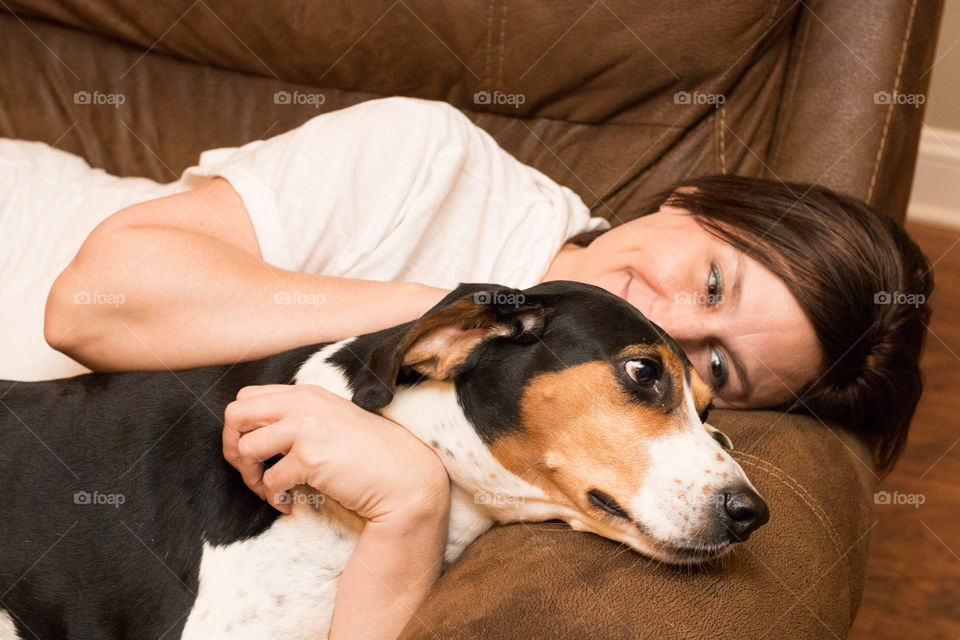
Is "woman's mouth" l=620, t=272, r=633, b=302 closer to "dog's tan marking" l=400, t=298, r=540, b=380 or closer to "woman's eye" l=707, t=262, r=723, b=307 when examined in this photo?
"woman's eye" l=707, t=262, r=723, b=307

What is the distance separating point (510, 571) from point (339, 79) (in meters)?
1.62

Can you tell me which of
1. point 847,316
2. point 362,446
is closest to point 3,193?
point 362,446

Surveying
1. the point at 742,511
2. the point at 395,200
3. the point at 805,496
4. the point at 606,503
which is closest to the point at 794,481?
the point at 805,496

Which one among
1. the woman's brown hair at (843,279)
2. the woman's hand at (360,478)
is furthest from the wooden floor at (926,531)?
the woman's hand at (360,478)

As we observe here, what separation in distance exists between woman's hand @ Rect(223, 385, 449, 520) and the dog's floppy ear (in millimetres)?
60

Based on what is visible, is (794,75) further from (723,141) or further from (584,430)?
(584,430)

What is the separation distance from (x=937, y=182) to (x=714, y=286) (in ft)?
12.2

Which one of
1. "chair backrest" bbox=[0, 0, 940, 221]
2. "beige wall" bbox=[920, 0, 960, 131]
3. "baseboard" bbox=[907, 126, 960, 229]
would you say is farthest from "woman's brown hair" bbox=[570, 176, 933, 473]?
"baseboard" bbox=[907, 126, 960, 229]

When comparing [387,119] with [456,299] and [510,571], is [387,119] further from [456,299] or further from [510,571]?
[510,571]

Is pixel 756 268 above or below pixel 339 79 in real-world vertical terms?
below

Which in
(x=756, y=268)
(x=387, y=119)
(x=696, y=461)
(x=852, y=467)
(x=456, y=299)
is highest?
(x=387, y=119)

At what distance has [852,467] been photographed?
1.69 m

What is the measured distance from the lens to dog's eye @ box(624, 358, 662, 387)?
1269 mm

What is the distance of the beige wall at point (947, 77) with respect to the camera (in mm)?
3945
